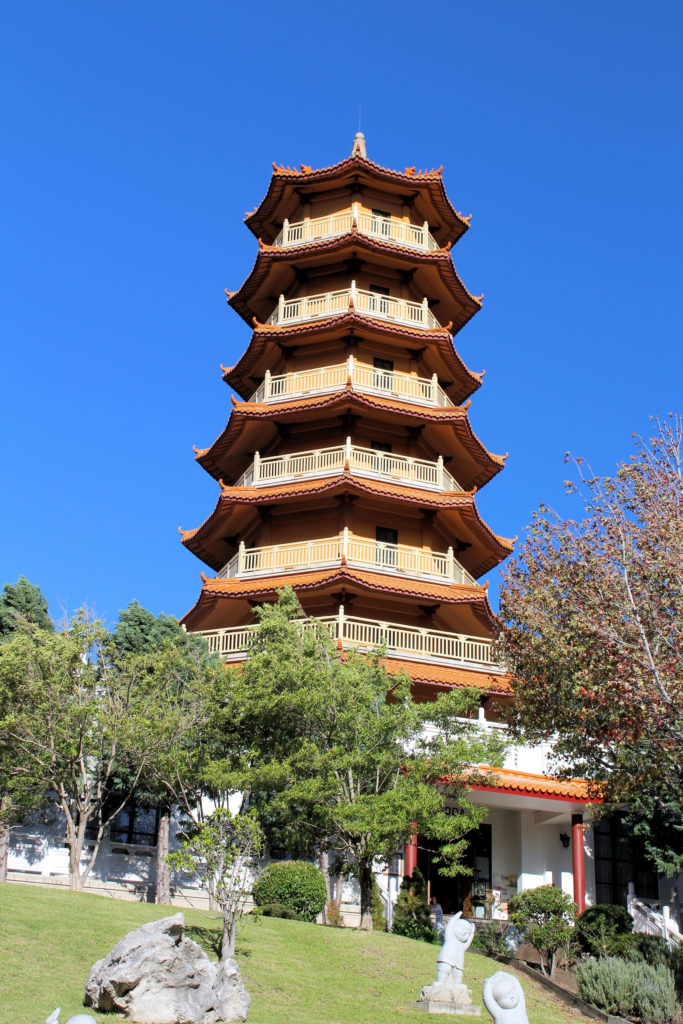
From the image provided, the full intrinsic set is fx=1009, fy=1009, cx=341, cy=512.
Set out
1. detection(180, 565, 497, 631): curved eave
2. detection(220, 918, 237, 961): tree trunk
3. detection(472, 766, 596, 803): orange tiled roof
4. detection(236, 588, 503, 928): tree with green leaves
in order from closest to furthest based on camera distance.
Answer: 1. detection(220, 918, 237, 961): tree trunk
2. detection(236, 588, 503, 928): tree with green leaves
3. detection(472, 766, 596, 803): orange tiled roof
4. detection(180, 565, 497, 631): curved eave

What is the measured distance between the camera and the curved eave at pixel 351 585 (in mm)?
26094

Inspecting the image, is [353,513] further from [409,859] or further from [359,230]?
[409,859]

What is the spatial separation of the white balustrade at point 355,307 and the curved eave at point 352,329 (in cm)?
64

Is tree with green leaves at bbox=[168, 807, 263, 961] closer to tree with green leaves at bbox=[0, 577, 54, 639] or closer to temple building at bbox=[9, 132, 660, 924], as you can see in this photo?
temple building at bbox=[9, 132, 660, 924]

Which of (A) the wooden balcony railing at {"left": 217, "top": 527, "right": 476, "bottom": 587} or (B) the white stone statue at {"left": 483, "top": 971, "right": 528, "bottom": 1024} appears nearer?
(B) the white stone statue at {"left": 483, "top": 971, "right": 528, "bottom": 1024}

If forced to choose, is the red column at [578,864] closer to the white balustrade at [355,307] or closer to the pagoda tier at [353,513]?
the pagoda tier at [353,513]

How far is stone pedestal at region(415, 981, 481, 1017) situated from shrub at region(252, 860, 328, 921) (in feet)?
18.8

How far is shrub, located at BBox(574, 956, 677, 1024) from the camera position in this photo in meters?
15.5

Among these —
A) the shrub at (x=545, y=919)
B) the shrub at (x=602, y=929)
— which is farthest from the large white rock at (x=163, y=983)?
the shrub at (x=602, y=929)

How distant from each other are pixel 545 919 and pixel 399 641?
8.06 metres

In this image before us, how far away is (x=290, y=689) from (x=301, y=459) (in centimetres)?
1269

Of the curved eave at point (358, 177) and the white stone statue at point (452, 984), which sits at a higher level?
the curved eave at point (358, 177)

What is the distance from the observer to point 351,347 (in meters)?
31.7

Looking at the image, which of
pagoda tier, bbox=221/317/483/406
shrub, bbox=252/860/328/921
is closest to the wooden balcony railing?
pagoda tier, bbox=221/317/483/406
